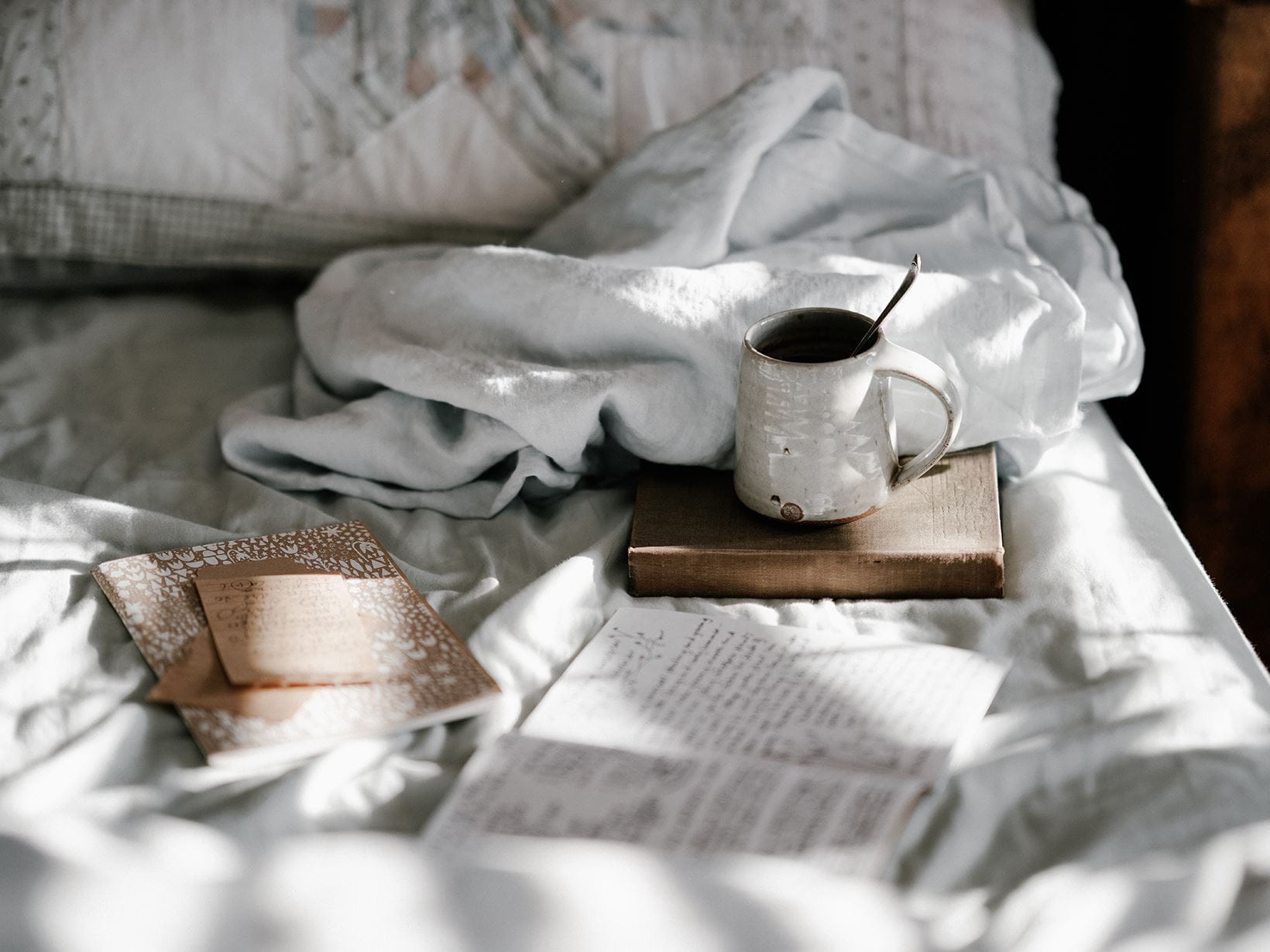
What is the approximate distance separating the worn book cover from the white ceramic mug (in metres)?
0.01

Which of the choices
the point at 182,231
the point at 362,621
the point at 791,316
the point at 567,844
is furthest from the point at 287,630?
the point at 182,231

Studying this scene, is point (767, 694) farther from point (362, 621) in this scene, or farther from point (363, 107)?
point (363, 107)

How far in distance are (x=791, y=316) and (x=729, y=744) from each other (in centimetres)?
25

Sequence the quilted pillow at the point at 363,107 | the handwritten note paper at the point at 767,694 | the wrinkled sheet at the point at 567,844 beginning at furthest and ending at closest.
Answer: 1. the quilted pillow at the point at 363,107
2. the handwritten note paper at the point at 767,694
3. the wrinkled sheet at the point at 567,844

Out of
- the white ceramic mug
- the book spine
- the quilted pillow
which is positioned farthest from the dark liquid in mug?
the quilted pillow

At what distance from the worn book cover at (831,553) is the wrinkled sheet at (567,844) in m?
0.01

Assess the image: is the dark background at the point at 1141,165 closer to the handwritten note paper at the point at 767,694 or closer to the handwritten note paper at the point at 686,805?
the handwritten note paper at the point at 767,694

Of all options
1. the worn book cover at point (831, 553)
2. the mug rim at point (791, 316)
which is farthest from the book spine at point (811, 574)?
the mug rim at point (791, 316)

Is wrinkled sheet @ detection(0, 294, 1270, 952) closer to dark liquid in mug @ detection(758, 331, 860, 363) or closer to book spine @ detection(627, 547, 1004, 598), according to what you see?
book spine @ detection(627, 547, 1004, 598)

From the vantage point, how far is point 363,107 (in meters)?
0.99

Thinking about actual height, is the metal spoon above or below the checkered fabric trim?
above

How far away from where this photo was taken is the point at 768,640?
0.61 m

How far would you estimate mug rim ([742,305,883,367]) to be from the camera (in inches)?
24.2

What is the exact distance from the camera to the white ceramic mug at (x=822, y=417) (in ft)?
2.04
